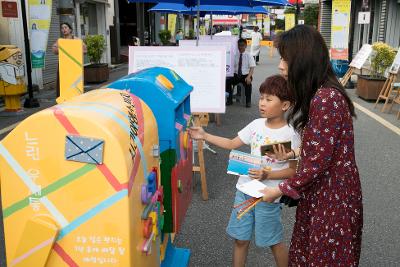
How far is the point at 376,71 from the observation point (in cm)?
1052

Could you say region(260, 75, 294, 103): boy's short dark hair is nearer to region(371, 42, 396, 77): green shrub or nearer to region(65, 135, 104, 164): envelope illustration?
region(65, 135, 104, 164): envelope illustration

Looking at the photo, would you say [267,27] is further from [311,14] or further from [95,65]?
[95,65]

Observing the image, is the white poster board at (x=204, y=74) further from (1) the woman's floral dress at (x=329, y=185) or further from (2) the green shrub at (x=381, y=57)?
(2) the green shrub at (x=381, y=57)

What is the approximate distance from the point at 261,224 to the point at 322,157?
2.90 ft

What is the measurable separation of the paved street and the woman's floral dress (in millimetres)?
1394

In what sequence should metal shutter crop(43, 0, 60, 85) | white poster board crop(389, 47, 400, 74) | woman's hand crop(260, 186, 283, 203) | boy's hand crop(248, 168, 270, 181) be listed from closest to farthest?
woman's hand crop(260, 186, 283, 203), boy's hand crop(248, 168, 270, 181), white poster board crop(389, 47, 400, 74), metal shutter crop(43, 0, 60, 85)

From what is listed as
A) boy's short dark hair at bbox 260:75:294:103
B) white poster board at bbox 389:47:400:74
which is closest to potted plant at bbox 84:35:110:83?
white poster board at bbox 389:47:400:74

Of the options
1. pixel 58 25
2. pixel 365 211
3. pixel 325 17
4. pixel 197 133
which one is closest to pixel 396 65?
pixel 365 211

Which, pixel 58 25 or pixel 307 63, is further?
pixel 58 25

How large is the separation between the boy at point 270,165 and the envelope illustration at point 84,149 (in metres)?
1.08

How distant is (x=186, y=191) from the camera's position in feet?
10.4

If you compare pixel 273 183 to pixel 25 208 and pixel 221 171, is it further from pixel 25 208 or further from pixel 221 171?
pixel 221 171

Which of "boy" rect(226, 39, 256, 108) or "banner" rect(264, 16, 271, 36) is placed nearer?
"boy" rect(226, 39, 256, 108)

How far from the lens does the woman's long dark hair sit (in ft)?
6.70
